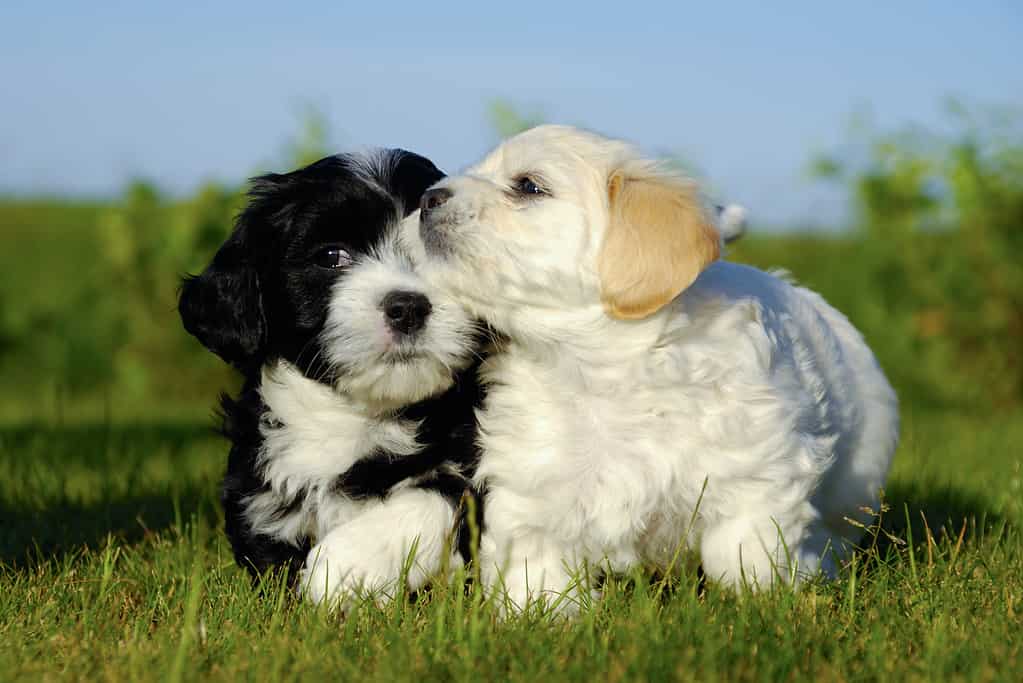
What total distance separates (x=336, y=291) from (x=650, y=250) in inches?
37.0

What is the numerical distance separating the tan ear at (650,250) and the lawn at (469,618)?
0.77m

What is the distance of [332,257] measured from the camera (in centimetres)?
340

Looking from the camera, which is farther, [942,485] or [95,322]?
[95,322]

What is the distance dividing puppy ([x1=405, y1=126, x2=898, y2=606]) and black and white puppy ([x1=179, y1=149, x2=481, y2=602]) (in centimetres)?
16

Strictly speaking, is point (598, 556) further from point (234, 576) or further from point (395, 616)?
point (234, 576)

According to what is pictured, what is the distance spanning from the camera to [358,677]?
236 cm

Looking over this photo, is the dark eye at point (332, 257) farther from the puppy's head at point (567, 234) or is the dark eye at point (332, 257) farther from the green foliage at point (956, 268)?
the green foliage at point (956, 268)

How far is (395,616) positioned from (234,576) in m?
0.90

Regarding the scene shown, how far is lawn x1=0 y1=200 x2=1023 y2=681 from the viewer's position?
2.44 m

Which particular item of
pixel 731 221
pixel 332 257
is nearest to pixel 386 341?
pixel 332 257

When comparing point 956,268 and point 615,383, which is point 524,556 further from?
point 956,268

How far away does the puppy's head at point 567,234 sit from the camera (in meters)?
3.00

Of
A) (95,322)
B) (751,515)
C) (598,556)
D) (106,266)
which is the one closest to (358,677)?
(598,556)

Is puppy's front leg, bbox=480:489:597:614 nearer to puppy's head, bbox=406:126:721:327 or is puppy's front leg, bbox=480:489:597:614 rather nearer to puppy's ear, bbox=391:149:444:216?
puppy's head, bbox=406:126:721:327
